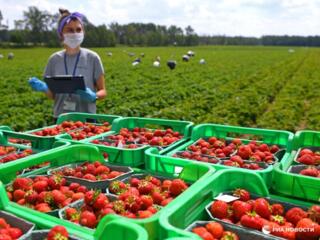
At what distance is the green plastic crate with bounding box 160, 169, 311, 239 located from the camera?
164 centimetres

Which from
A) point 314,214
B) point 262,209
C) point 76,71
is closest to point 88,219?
point 262,209

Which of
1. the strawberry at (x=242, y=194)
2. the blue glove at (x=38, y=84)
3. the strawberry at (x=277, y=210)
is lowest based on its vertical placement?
the strawberry at (x=277, y=210)

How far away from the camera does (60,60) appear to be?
466cm

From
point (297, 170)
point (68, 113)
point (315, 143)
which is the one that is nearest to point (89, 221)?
point (297, 170)

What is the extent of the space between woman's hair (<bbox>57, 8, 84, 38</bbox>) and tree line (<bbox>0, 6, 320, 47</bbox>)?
58.7 metres

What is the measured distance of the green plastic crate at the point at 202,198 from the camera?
164cm

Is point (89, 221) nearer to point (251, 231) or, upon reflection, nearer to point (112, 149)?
point (251, 231)

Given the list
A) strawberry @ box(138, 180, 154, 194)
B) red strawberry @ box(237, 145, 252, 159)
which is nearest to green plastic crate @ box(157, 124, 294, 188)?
red strawberry @ box(237, 145, 252, 159)

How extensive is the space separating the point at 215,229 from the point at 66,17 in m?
3.52

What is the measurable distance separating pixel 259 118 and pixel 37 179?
396 inches

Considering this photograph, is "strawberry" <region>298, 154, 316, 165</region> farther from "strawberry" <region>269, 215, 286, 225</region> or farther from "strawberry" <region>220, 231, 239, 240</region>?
"strawberry" <region>220, 231, 239, 240</region>

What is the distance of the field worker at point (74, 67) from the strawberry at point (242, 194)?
2.62m

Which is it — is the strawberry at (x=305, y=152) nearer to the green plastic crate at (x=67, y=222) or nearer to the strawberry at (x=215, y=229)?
the strawberry at (x=215, y=229)

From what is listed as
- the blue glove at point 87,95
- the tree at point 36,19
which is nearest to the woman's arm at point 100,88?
the blue glove at point 87,95
